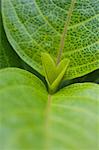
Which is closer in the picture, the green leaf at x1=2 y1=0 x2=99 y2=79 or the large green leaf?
the large green leaf

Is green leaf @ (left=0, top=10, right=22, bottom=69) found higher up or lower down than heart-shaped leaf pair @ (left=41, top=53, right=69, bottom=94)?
lower down

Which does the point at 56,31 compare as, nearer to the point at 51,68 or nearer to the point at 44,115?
the point at 51,68

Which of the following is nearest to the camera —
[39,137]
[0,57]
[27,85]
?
[39,137]

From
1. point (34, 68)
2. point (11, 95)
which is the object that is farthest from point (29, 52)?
point (11, 95)

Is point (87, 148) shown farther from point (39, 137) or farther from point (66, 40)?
point (66, 40)

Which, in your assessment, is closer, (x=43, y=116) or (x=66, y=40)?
(x=43, y=116)

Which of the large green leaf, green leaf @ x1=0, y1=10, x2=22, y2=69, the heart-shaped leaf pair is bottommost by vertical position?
green leaf @ x1=0, y1=10, x2=22, y2=69
